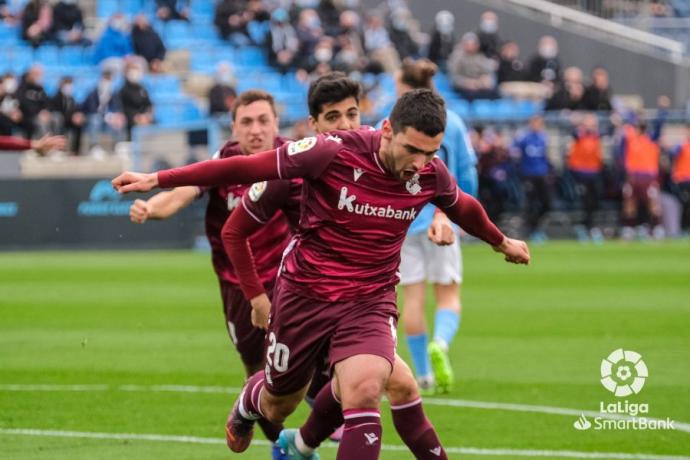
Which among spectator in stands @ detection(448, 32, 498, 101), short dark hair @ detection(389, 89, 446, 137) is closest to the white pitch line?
short dark hair @ detection(389, 89, 446, 137)

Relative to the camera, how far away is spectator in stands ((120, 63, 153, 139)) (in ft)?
89.4

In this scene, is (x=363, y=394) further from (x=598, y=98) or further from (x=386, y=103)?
(x=598, y=98)

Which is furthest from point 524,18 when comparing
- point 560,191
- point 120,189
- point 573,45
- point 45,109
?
point 120,189

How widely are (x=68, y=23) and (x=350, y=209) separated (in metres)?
25.2

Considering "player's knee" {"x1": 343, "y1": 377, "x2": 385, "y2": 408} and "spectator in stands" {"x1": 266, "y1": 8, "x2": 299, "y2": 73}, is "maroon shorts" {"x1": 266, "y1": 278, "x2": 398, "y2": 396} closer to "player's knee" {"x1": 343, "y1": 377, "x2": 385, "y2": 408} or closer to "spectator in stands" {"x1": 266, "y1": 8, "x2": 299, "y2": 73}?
"player's knee" {"x1": 343, "y1": 377, "x2": 385, "y2": 408}

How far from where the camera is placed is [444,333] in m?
10.6

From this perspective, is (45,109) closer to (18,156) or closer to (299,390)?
Result: (18,156)

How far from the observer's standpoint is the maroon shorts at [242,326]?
8258 millimetres

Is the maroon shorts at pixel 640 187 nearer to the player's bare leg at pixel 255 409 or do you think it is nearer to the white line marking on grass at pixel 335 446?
the white line marking on grass at pixel 335 446

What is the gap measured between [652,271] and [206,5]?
637 inches

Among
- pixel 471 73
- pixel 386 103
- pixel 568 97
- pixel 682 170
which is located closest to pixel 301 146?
pixel 386 103

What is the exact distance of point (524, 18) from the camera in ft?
126

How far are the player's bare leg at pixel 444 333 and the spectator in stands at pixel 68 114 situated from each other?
54.8 ft

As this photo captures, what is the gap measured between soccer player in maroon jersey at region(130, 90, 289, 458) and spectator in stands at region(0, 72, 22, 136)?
18.0 meters
